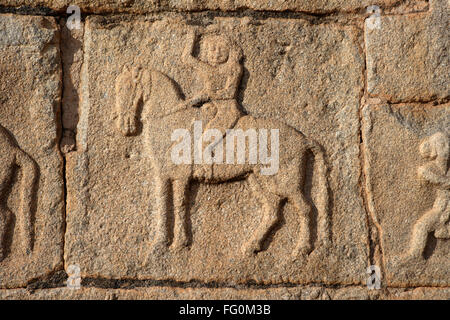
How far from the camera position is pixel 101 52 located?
3.72 meters

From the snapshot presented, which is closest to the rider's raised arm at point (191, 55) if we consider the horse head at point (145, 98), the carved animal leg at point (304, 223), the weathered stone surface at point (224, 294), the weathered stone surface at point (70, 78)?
the horse head at point (145, 98)

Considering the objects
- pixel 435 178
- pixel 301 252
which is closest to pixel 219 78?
pixel 301 252

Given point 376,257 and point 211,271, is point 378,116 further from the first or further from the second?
point 211,271

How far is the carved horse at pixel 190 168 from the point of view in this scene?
11.6 feet

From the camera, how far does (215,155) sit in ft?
11.7

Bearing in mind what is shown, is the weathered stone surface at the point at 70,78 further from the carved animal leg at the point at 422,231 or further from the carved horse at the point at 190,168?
the carved animal leg at the point at 422,231

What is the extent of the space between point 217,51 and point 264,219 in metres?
1.13

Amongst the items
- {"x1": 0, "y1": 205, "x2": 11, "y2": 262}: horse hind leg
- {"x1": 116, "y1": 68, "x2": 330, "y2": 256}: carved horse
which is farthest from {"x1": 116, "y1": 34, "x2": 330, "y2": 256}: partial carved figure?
{"x1": 0, "y1": 205, "x2": 11, "y2": 262}: horse hind leg

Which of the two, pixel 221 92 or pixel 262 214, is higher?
pixel 221 92

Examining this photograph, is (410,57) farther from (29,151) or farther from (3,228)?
(3,228)

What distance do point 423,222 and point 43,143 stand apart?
2459 millimetres

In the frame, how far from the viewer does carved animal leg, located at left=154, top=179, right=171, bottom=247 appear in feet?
11.5

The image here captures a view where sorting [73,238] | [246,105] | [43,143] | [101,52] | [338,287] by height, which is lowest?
[338,287]

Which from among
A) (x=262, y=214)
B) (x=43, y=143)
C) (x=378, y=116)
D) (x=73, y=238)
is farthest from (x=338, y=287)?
(x=43, y=143)
